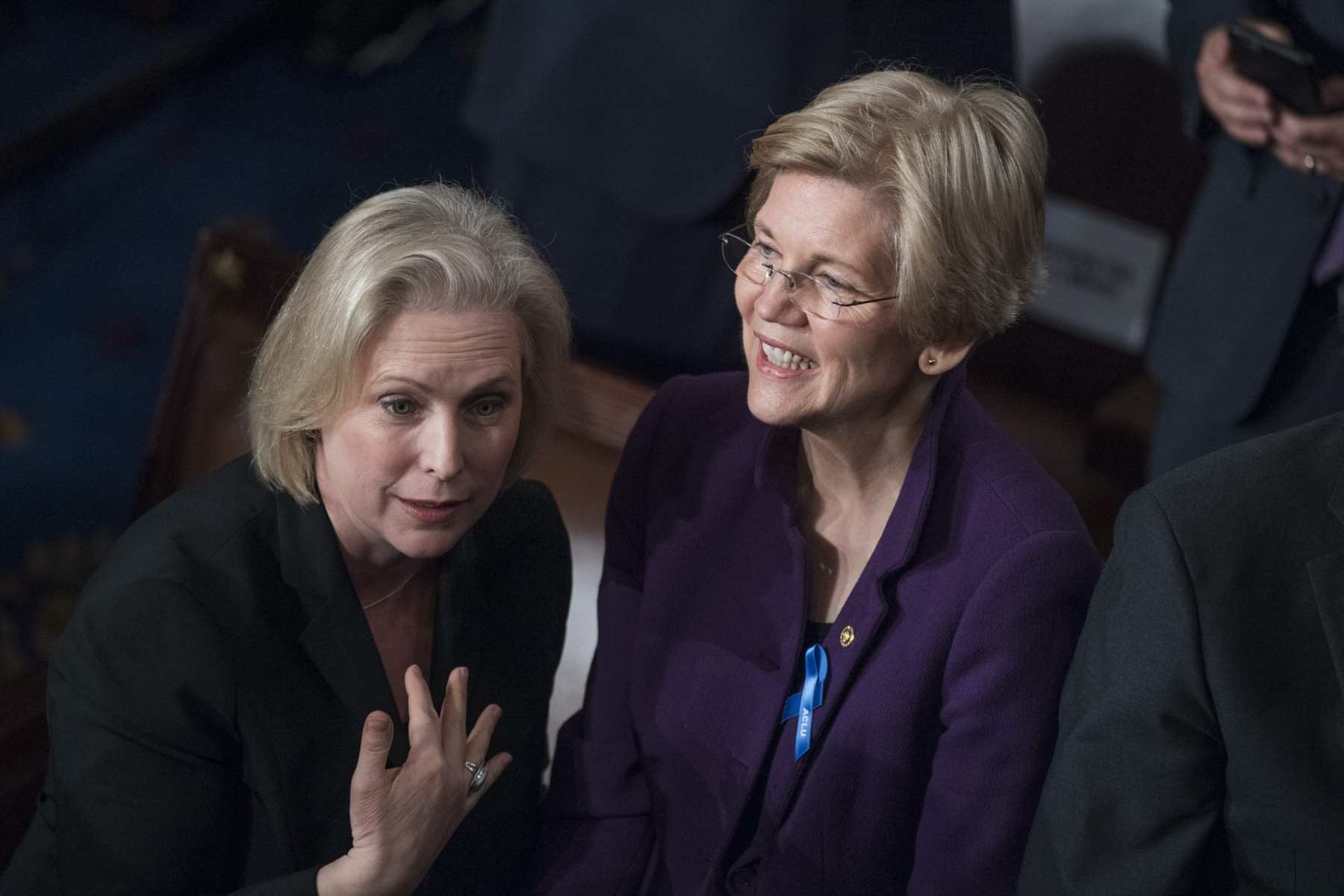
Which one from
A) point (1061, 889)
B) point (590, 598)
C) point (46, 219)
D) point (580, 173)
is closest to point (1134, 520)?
point (1061, 889)

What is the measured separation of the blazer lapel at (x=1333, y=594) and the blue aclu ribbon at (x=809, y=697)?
0.50 m

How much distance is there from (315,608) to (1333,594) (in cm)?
95

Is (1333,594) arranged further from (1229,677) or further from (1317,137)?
(1317,137)

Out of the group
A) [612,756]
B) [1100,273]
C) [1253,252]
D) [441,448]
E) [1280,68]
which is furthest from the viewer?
[1100,273]

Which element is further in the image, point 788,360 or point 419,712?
point 788,360

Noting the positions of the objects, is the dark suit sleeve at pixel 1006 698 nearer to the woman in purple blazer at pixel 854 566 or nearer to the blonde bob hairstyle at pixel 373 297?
the woman in purple blazer at pixel 854 566

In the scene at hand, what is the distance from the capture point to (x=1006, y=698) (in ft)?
4.89

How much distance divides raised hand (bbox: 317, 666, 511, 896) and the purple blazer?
→ 303mm

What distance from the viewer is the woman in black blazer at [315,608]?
4.84 feet

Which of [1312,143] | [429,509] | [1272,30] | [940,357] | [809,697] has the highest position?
[1272,30]

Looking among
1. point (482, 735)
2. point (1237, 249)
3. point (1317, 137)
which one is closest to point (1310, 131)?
point (1317, 137)

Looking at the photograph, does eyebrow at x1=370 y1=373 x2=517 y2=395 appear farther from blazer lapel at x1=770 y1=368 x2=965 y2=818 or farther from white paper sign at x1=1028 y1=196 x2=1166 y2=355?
white paper sign at x1=1028 y1=196 x2=1166 y2=355

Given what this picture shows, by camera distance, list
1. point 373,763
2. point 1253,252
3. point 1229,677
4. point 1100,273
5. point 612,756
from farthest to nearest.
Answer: point 1100,273, point 1253,252, point 612,756, point 373,763, point 1229,677

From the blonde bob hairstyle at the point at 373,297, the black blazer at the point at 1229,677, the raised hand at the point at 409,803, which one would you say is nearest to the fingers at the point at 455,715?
the raised hand at the point at 409,803
